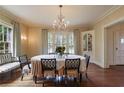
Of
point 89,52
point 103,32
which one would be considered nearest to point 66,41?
point 89,52

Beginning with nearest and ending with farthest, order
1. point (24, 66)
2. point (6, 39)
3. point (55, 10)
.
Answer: point (24, 66), point (55, 10), point (6, 39)

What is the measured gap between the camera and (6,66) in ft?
16.8

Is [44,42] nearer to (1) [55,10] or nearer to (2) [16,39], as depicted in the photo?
(2) [16,39]

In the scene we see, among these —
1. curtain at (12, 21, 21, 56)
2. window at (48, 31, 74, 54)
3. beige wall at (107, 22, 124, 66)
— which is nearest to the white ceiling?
curtain at (12, 21, 21, 56)

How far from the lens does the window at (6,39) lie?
20.3 feet

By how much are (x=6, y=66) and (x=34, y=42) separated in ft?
16.4

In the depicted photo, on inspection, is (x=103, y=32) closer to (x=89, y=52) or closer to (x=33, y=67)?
(x=89, y=52)

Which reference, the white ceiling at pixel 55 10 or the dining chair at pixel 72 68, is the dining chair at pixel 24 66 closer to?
the dining chair at pixel 72 68

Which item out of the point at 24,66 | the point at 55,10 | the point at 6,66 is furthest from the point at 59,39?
the point at 6,66

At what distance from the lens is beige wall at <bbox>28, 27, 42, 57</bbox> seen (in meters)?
10.0

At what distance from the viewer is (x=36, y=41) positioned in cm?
1004

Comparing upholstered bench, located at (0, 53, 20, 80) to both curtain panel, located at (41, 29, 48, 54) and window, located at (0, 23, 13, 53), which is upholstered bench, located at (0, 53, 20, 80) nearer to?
window, located at (0, 23, 13, 53)

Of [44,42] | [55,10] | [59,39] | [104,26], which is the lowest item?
[44,42]

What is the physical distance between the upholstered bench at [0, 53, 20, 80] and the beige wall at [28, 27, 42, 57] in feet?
11.5
